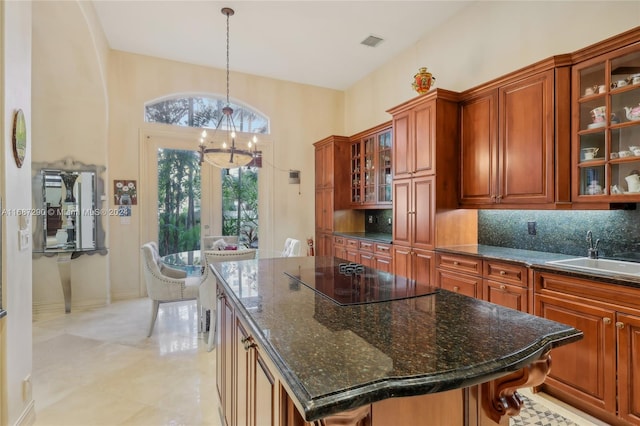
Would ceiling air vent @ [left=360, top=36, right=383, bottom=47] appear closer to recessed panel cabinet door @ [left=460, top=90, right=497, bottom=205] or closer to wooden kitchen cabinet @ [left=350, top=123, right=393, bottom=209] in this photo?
wooden kitchen cabinet @ [left=350, top=123, right=393, bottom=209]

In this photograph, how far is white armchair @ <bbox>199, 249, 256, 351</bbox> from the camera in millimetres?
2865

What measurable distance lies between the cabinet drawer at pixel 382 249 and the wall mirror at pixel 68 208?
3.78 meters

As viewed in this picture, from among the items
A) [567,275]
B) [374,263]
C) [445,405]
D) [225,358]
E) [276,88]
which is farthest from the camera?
[276,88]

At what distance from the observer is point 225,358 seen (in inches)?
69.9

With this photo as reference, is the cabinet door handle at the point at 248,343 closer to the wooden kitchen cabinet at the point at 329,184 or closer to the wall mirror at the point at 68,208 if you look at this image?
the wooden kitchen cabinet at the point at 329,184

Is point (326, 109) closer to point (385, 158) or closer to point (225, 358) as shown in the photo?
point (385, 158)

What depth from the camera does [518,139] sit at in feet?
9.14

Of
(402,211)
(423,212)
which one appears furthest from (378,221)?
(423,212)

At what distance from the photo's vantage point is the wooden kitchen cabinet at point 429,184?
3307 millimetres

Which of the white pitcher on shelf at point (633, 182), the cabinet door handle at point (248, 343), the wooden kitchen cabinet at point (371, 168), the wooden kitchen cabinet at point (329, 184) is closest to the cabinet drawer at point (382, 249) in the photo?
the wooden kitchen cabinet at point (371, 168)

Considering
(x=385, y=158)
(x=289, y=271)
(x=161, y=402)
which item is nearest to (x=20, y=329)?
(x=161, y=402)

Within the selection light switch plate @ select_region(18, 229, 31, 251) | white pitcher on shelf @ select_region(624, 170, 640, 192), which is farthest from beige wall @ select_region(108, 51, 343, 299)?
white pitcher on shelf @ select_region(624, 170, 640, 192)

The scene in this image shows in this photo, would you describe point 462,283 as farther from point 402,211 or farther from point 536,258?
point 402,211

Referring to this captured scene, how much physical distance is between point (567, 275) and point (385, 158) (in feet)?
9.03
